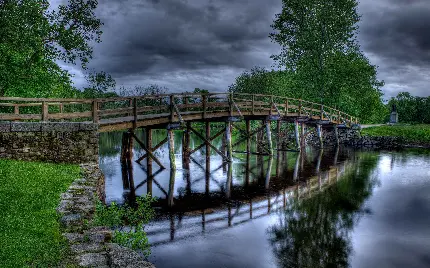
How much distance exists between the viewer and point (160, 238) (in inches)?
361

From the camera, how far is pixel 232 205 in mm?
12672

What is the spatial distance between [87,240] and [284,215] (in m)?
7.21

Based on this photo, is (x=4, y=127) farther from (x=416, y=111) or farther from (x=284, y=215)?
(x=416, y=111)

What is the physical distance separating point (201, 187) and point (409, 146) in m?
30.3

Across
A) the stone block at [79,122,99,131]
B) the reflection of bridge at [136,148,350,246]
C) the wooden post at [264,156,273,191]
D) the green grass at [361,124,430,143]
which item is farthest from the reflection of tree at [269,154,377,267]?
the green grass at [361,124,430,143]

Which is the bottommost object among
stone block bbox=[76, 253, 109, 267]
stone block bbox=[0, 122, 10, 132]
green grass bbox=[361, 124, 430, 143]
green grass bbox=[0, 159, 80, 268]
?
stone block bbox=[76, 253, 109, 267]

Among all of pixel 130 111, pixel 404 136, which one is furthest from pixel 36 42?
pixel 404 136

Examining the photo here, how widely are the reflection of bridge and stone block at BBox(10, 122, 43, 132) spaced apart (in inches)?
206

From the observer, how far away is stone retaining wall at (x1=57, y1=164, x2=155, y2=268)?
5.04 metres

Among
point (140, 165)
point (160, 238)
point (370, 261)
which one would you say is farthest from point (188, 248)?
point (140, 165)

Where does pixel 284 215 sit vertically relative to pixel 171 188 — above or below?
below

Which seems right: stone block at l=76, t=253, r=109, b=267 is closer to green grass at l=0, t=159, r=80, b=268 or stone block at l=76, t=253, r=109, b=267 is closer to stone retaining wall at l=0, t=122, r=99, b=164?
green grass at l=0, t=159, r=80, b=268

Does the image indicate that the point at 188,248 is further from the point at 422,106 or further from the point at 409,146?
the point at 422,106

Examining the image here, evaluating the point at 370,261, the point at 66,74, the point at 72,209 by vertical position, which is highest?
the point at 66,74
